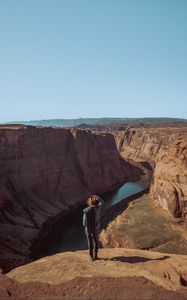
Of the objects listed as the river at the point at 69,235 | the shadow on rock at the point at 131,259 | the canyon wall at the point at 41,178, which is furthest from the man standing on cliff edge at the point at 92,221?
the river at the point at 69,235

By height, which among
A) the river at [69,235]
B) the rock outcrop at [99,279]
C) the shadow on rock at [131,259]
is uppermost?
the rock outcrop at [99,279]

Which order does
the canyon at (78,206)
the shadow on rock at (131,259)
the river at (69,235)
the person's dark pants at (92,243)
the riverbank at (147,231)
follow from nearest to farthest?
the canyon at (78,206) < the person's dark pants at (92,243) < the shadow on rock at (131,259) < the riverbank at (147,231) < the river at (69,235)

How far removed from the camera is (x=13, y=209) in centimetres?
5981

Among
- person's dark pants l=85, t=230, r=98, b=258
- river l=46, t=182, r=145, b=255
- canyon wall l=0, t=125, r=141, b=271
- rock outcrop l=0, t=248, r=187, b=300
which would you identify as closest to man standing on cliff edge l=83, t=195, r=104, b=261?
person's dark pants l=85, t=230, r=98, b=258

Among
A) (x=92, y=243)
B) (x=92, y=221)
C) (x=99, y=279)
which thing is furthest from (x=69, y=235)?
(x=99, y=279)

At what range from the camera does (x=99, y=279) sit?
13.4m

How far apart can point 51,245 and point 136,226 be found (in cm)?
1270

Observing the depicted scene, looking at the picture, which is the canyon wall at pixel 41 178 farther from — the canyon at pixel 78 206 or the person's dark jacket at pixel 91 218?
the person's dark jacket at pixel 91 218

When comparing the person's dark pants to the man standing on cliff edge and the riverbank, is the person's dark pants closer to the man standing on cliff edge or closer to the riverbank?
the man standing on cliff edge

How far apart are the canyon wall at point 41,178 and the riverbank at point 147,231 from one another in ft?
39.1

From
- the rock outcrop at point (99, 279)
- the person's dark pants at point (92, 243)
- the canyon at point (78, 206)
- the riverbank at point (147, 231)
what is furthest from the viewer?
the riverbank at point (147, 231)

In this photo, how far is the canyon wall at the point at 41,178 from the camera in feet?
176

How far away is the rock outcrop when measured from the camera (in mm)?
12258

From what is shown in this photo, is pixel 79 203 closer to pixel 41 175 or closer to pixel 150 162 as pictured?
pixel 41 175
